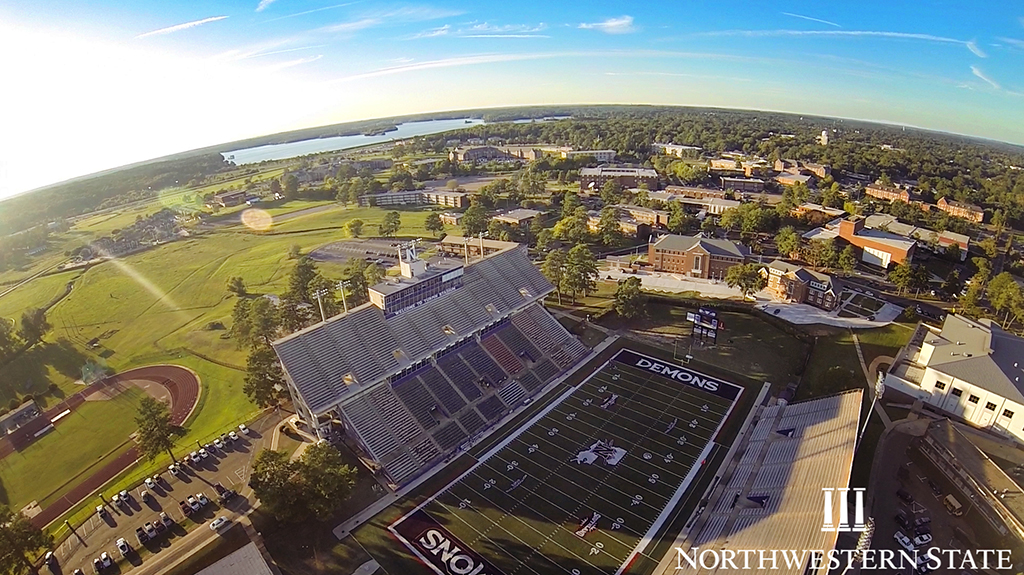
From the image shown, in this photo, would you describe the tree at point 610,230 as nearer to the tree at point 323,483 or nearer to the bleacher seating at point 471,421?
the bleacher seating at point 471,421

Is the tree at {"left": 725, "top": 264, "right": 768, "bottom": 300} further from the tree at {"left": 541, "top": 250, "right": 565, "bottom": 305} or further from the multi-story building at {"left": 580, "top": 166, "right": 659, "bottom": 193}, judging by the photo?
the multi-story building at {"left": 580, "top": 166, "right": 659, "bottom": 193}

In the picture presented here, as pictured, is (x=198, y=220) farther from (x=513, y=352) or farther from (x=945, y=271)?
(x=945, y=271)

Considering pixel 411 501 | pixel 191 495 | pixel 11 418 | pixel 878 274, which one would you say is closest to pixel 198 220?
pixel 11 418

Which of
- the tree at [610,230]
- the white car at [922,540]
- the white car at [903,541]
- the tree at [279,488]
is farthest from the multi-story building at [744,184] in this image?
the tree at [279,488]

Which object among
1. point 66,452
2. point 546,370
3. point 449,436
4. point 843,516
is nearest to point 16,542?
point 66,452

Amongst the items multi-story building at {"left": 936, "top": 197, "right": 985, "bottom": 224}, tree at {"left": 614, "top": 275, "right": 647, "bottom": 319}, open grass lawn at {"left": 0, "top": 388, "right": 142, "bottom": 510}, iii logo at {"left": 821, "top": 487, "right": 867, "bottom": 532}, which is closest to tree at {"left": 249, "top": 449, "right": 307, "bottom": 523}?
open grass lawn at {"left": 0, "top": 388, "right": 142, "bottom": 510}

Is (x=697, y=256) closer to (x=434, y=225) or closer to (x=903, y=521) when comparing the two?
(x=903, y=521)
